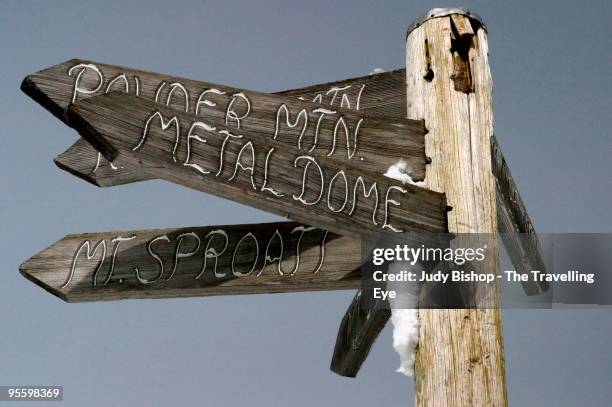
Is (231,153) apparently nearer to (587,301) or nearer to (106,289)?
(106,289)

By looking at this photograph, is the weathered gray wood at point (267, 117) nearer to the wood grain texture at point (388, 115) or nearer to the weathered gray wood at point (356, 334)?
the wood grain texture at point (388, 115)

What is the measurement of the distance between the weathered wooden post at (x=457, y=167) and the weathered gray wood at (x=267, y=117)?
0.10 metres

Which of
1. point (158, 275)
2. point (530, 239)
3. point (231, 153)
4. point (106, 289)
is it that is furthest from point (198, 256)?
point (530, 239)

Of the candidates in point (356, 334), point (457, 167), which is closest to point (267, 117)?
point (457, 167)

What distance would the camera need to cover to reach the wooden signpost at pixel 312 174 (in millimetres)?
2520

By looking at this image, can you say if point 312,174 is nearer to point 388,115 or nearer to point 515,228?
point 388,115

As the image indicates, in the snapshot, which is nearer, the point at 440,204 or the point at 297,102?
the point at 440,204

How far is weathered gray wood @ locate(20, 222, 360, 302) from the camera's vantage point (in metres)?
2.84

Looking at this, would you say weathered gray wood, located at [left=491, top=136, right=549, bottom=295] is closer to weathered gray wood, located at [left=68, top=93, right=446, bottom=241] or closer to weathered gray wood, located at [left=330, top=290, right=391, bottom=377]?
weathered gray wood, located at [left=68, top=93, right=446, bottom=241]

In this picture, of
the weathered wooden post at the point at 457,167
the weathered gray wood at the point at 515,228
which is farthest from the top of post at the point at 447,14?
the weathered gray wood at the point at 515,228

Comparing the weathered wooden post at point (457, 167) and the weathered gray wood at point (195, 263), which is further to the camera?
the weathered gray wood at point (195, 263)

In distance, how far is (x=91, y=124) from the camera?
245 centimetres

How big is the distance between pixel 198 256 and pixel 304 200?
2.02 feet

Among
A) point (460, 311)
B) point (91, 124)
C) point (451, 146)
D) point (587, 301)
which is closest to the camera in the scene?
point (91, 124)
